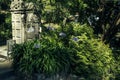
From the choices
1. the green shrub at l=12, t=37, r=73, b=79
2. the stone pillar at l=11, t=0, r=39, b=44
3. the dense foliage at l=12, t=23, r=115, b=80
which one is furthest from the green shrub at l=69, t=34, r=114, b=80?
the stone pillar at l=11, t=0, r=39, b=44

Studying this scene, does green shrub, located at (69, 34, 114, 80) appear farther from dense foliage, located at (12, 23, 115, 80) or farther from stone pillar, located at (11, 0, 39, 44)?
stone pillar, located at (11, 0, 39, 44)

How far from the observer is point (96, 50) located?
351 inches

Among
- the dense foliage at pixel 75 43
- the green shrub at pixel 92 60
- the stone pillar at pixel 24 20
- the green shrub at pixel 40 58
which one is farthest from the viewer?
the stone pillar at pixel 24 20

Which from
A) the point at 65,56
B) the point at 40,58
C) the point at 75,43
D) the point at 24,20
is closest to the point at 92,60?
the point at 75,43

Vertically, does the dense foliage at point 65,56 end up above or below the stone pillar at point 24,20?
below

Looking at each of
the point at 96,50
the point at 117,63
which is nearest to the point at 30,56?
the point at 96,50

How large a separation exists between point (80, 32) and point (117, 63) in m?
1.70

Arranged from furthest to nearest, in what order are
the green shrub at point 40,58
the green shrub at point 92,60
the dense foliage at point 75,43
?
the green shrub at point 92,60, the dense foliage at point 75,43, the green shrub at point 40,58

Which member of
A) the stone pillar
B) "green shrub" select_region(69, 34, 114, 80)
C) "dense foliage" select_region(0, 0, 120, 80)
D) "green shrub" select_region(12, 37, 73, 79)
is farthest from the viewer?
the stone pillar

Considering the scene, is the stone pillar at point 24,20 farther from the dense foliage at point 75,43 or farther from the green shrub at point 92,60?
the green shrub at point 92,60

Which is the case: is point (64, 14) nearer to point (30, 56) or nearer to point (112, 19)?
point (112, 19)

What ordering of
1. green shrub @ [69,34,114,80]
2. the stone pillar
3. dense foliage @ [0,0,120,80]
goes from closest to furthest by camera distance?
dense foliage @ [0,0,120,80] → green shrub @ [69,34,114,80] → the stone pillar

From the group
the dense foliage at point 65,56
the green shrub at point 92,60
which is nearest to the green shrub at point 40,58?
the dense foliage at point 65,56

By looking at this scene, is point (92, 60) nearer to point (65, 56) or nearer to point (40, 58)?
point (65, 56)
